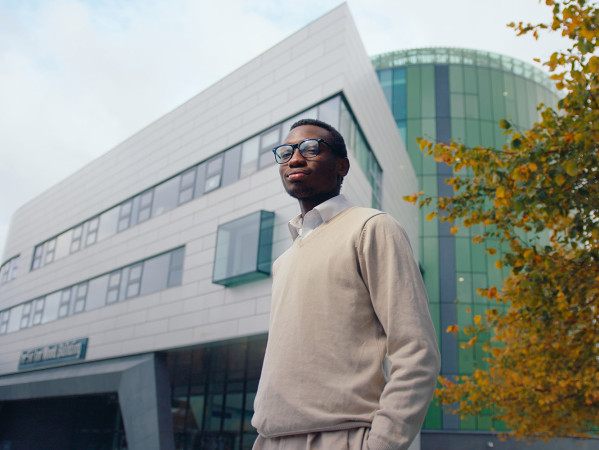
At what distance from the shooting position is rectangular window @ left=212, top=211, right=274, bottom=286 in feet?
41.4

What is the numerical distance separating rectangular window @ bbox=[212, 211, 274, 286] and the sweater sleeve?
10.7m

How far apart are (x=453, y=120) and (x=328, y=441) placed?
26.3m

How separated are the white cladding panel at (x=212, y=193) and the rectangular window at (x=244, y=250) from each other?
0.24 meters

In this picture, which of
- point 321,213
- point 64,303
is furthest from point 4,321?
point 321,213

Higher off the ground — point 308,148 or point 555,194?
point 555,194

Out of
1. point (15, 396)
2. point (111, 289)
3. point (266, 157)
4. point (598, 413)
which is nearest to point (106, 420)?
point (15, 396)

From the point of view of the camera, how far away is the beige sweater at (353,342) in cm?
158

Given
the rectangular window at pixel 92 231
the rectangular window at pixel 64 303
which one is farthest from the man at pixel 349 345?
the rectangular window at pixel 64 303

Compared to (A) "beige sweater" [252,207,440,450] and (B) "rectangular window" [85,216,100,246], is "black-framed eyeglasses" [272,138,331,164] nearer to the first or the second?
(A) "beige sweater" [252,207,440,450]

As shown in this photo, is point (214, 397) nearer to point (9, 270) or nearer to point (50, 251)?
point (50, 251)

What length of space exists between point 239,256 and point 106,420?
45.5 ft

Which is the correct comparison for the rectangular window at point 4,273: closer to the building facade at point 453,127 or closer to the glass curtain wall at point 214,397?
the glass curtain wall at point 214,397

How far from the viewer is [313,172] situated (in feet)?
6.96

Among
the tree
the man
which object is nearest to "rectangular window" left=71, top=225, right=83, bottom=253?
the tree
